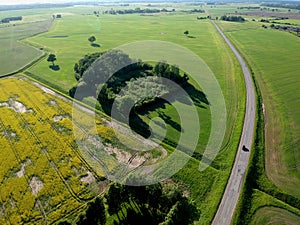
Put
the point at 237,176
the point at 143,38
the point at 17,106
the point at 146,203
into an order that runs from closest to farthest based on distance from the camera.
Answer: the point at 146,203, the point at 237,176, the point at 17,106, the point at 143,38

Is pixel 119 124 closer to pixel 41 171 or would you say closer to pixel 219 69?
pixel 41 171

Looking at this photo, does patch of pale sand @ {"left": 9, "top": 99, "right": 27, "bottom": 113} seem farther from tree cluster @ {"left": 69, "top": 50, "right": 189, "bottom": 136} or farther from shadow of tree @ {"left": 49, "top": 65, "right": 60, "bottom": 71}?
shadow of tree @ {"left": 49, "top": 65, "right": 60, "bottom": 71}

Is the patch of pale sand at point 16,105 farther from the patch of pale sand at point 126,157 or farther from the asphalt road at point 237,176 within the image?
the asphalt road at point 237,176

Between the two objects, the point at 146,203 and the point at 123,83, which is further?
the point at 123,83

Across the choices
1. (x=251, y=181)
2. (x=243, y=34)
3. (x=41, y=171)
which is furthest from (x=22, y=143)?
(x=243, y=34)

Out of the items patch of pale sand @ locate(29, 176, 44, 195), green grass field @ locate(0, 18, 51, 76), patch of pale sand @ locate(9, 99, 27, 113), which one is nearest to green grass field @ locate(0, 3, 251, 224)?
green grass field @ locate(0, 18, 51, 76)

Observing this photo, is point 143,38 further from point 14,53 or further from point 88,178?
point 88,178

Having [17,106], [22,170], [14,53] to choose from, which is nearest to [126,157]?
[22,170]
